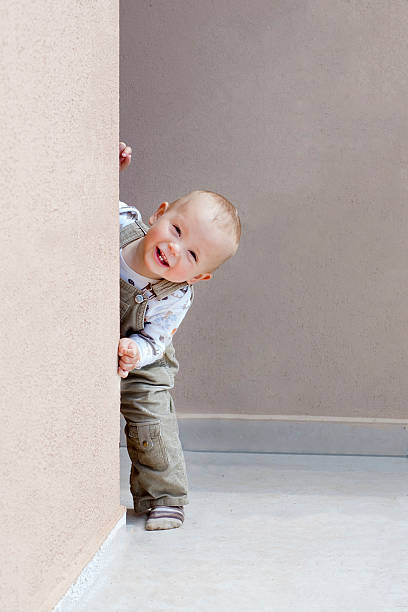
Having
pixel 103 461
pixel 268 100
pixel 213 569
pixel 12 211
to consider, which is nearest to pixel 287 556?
pixel 213 569

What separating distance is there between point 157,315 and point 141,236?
0.19 meters

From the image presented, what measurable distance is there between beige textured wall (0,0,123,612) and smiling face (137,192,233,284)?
19 cm

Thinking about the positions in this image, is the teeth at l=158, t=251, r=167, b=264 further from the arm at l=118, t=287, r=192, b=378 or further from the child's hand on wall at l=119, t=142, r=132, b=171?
the child's hand on wall at l=119, t=142, r=132, b=171

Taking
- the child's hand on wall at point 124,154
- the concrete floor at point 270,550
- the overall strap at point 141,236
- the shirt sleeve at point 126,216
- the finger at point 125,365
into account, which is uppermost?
the child's hand on wall at point 124,154

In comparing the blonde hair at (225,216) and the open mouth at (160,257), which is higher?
the blonde hair at (225,216)

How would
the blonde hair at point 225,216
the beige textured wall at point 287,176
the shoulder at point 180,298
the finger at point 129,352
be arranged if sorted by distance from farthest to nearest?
the beige textured wall at point 287,176
the shoulder at point 180,298
the blonde hair at point 225,216
the finger at point 129,352

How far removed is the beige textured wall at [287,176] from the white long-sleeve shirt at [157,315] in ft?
2.59

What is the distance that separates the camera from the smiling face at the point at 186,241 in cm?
175

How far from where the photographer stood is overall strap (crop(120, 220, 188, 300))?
1.83 metres

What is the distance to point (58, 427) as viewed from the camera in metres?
1.25

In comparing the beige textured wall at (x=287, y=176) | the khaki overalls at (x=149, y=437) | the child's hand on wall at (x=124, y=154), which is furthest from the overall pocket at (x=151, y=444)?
the beige textured wall at (x=287, y=176)

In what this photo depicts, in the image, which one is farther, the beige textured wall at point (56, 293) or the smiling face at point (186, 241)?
the smiling face at point (186, 241)

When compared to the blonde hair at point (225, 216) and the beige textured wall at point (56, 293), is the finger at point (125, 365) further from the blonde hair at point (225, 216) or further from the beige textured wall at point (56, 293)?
the blonde hair at point (225, 216)

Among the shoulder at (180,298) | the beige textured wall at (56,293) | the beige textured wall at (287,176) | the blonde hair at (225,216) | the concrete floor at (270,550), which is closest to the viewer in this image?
the beige textured wall at (56,293)
